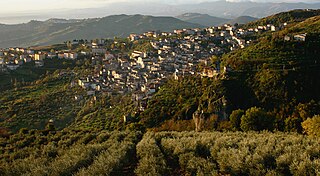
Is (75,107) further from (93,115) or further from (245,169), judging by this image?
→ (245,169)

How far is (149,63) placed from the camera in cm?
5059

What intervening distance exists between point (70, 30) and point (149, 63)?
129538 millimetres

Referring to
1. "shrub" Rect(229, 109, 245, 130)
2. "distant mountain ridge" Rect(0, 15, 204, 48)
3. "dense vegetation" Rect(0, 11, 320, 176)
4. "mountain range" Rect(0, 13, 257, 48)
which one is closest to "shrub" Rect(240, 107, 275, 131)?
"dense vegetation" Rect(0, 11, 320, 176)

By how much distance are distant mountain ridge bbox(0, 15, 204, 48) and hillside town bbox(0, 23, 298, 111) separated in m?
89.0

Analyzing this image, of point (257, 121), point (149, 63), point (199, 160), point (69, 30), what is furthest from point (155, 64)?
point (69, 30)

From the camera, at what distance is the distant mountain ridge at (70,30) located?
14993cm

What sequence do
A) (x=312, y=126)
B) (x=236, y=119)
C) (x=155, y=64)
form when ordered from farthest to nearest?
(x=155, y=64), (x=236, y=119), (x=312, y=126)

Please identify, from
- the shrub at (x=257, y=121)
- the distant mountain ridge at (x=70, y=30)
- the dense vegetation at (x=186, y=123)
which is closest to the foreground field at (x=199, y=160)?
the dense vegetation at (x=186, y=123)

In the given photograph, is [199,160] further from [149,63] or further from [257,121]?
[149,63]

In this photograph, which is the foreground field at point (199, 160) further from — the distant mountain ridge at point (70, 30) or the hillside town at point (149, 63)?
the distant mountain ridge at point (70, 30)

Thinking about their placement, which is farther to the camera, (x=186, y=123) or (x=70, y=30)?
(x=70, y=30)

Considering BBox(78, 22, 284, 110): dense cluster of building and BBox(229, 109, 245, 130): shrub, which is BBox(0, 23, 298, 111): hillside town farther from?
BBox(229, 109, 245, 130): shrub

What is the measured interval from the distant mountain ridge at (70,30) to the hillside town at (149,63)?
89.0 m

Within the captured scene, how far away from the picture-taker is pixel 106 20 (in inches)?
7785
